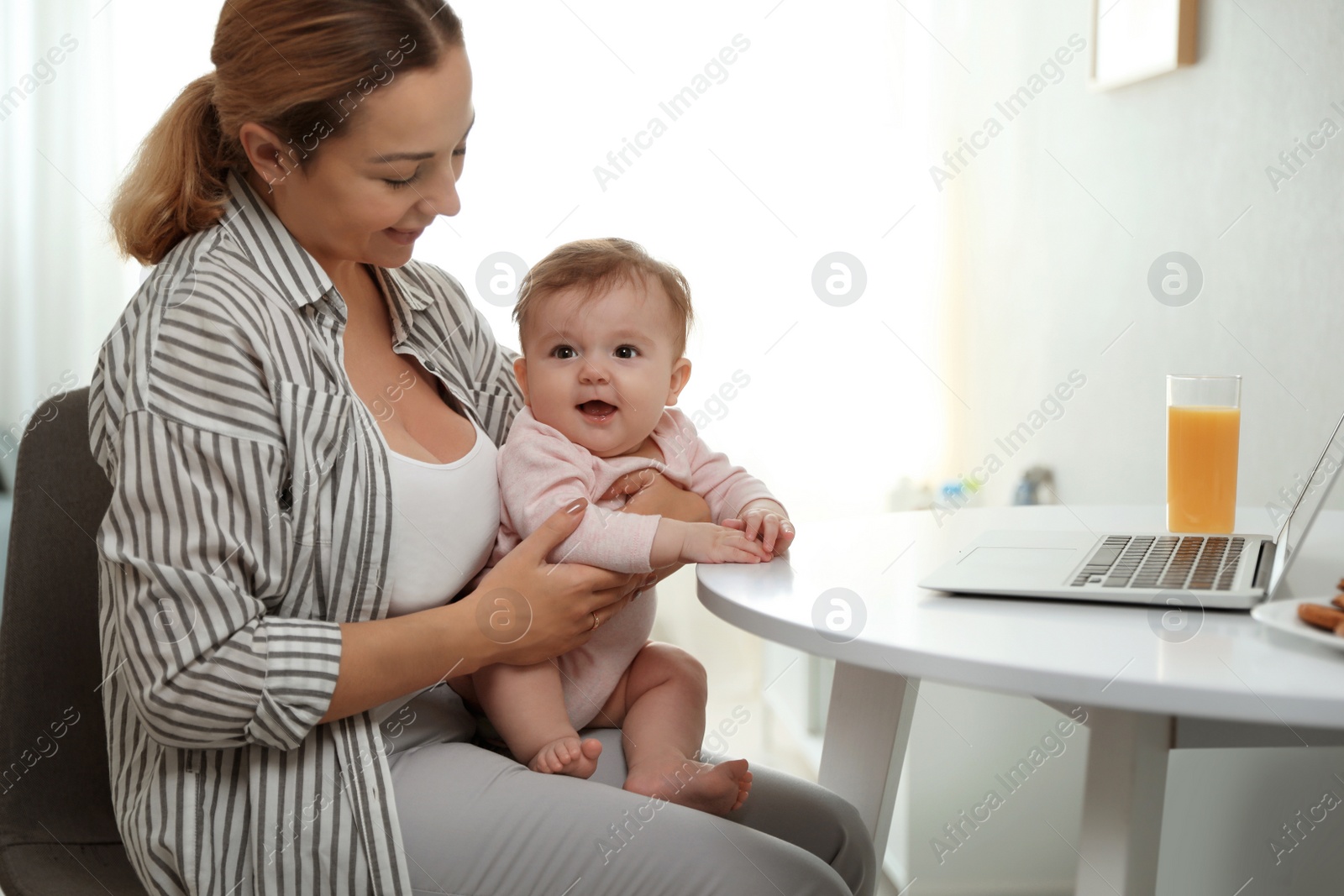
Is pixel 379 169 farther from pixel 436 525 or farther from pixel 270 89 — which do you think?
pixel 436 525

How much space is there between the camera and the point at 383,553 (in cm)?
93

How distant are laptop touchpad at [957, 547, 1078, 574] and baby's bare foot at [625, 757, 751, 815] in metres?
0.28

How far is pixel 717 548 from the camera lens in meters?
1.03

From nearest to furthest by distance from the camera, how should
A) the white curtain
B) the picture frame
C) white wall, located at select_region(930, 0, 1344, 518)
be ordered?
white wall, located at select_region(930, 0, 1344, 518) → the picture frame → the white curtain

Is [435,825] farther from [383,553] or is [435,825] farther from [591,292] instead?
[591,292]

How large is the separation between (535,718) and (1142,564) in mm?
546

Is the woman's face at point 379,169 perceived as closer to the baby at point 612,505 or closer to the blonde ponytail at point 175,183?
the blonde ponytail at point 175,183

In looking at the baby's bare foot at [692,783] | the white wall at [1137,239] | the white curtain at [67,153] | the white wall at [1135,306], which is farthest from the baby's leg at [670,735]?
the white curtain at [67,153]

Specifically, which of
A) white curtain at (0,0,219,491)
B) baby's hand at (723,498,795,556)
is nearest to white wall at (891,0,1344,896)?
baby's hand at (723,498,795,556)

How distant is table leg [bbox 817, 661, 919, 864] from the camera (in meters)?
1.19

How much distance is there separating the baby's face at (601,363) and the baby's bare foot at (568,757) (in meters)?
0.30

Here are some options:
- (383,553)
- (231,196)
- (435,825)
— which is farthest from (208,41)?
(435,825)

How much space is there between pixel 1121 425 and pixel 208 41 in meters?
2.17

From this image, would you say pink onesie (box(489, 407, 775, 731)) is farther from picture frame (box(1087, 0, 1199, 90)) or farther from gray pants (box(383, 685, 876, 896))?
picture frame (box(1087, 0, 1199, 90))
